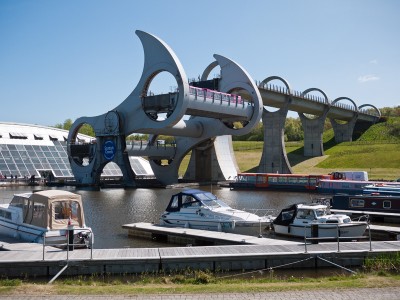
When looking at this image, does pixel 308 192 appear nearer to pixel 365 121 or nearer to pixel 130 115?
pixel 130 115

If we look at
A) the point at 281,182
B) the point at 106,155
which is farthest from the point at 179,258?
the point at 106,155

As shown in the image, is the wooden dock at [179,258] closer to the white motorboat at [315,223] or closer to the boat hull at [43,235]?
the boat hull at [43,235]

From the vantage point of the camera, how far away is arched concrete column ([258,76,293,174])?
7800 centimetres

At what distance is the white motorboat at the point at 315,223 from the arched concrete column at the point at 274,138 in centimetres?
5364

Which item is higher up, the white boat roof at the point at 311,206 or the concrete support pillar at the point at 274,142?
the concrete support pillar at the point at 274,142

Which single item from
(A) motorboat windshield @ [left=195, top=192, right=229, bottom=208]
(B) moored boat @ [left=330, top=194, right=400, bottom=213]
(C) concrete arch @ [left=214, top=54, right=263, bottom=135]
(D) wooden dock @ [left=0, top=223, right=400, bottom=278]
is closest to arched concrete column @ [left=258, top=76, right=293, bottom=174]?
(C) concrete arch @ [left=214, top=54, right=263, bottom=135]

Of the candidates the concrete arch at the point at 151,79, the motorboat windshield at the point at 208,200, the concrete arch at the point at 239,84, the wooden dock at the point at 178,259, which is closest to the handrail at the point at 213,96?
the concrete arch at the point at 151,79

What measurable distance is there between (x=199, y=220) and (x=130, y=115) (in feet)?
126

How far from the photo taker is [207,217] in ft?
81.7

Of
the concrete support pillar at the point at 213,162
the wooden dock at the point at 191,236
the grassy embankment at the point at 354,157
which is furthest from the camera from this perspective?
the grassy embankment at the point at 354,157

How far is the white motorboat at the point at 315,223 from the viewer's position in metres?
22.2

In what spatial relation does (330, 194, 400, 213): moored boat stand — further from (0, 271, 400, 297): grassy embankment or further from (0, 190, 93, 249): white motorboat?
(0, 190, 93, 249): white motorboat

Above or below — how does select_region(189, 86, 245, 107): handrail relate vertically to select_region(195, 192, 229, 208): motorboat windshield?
above

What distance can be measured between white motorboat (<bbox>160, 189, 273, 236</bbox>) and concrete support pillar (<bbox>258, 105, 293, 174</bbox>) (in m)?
52.5
